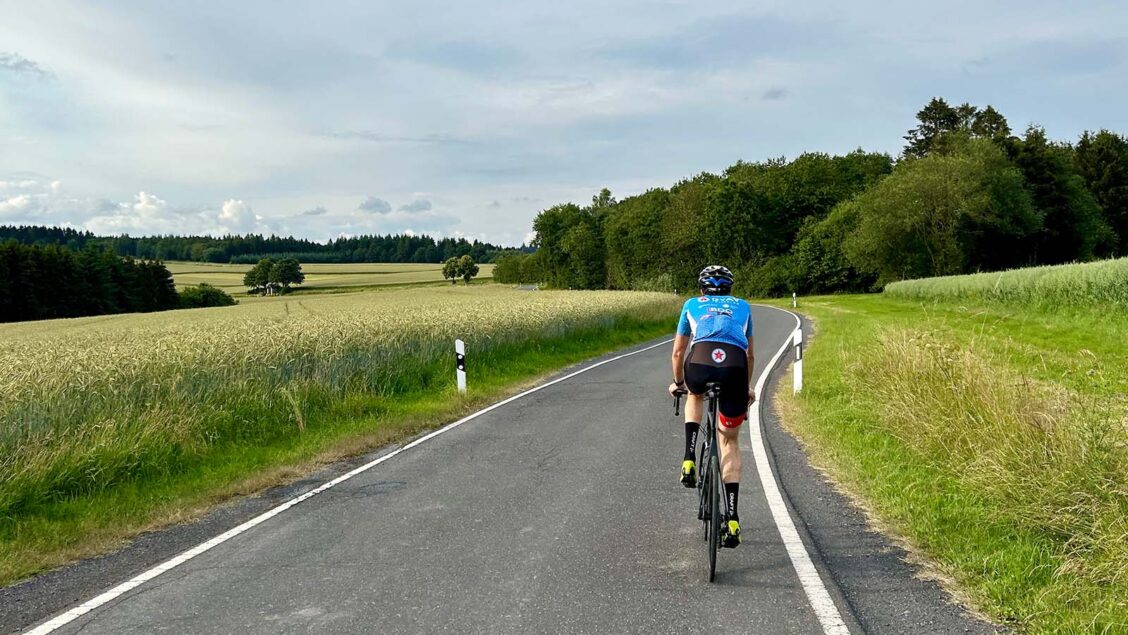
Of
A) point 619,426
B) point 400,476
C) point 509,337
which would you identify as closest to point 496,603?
point 400,476

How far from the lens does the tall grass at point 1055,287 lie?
2008cm

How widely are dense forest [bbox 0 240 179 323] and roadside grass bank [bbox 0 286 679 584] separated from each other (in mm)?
61681

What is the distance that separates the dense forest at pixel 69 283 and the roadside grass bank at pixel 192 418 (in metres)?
61.7

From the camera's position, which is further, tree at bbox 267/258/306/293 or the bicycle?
tree at bbox 267/258/306/293

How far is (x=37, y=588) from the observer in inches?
201

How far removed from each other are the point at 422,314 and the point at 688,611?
1836cm

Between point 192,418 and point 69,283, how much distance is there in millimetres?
73101

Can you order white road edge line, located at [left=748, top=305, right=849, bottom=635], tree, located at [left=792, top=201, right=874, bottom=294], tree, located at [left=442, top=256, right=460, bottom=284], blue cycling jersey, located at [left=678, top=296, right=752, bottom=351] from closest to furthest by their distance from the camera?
white road edge line, located at [left=748, top=305, right=849, bottom=635], blue cycling jersey, located at [left=678, top=296, right=752, bottom=351], tree, located at [left=792, top=201, right=874, bottom=294], tree, located at [left=442, top=256, right=460, bottom=284]

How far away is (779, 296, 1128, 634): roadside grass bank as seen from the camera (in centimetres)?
441

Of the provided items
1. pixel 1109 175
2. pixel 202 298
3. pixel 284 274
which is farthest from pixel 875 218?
pixel 284 274

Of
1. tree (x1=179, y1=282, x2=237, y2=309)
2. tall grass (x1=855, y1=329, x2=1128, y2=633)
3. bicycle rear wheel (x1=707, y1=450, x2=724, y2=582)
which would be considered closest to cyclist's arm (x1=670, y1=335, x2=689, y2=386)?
bicycle rear wheel (x1=707, y1=450, x2=724, y2=582)

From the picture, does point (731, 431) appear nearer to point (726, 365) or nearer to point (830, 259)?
point (726, 365)

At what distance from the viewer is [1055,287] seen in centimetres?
2392

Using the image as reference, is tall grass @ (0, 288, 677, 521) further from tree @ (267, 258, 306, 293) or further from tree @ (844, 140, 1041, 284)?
tree @ (267, 258, 306, 293)
